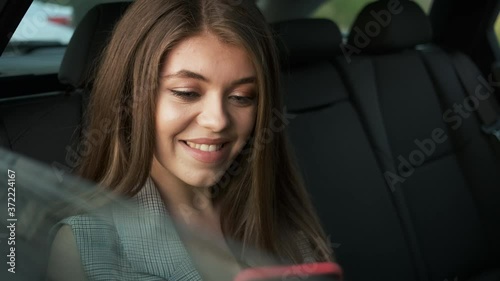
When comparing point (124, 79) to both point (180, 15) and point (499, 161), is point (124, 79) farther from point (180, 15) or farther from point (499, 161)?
point (499, 161)

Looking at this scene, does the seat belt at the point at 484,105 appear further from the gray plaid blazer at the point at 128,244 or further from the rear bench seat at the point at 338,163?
the gray plaid blazer at the point at 128,244

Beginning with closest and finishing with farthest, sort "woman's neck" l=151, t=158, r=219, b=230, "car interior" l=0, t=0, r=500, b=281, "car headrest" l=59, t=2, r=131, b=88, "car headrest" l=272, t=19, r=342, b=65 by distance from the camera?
"woman's neck" l=151, t=158, r=219, b=230
"car headrest" l=59, t=2, r=131, b=88
"car interior" l=0, t=0, r=500, b=281
"car headrest" l=272, t=19, r=342, b=65

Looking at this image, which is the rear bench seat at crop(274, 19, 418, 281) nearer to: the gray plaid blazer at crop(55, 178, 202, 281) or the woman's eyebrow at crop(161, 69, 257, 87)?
the woman's eyebrow at crop(161, 69, 257, 87)

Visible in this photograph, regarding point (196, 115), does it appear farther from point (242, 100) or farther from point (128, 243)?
point (128, 243)

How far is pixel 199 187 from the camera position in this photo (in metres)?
1.31

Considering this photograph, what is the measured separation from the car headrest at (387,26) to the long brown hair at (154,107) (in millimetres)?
1044

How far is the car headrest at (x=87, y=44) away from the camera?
5.18ft

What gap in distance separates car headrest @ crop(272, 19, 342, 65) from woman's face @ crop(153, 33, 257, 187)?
73 cm

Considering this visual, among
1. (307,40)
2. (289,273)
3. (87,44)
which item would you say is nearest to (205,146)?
(289,273)

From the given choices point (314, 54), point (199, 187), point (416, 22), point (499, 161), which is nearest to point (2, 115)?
point (199, 187)

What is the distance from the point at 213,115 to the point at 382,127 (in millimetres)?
1206

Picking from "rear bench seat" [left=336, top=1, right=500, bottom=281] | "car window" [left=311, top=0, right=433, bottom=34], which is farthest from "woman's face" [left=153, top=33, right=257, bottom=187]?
"car window" [left=311, top=0, right=433, bottom=34]

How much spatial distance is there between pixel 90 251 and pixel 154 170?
0.37m

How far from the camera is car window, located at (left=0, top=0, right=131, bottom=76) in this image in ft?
5.22
